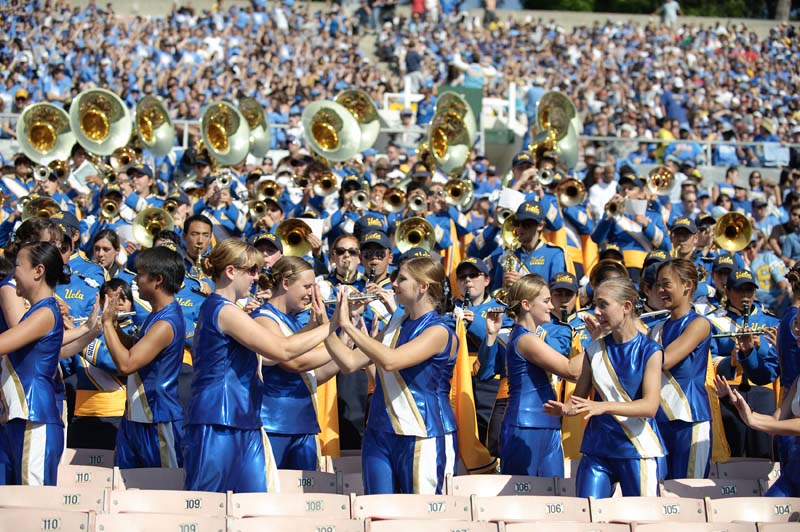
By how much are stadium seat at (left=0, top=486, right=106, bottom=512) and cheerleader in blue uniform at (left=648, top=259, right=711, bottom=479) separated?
332 centimetres

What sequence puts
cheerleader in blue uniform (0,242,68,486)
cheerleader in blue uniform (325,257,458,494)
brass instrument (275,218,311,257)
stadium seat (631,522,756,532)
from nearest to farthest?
stadium seat (631,522,756,532), cheerleader in blue uniform (0,242,68,486), cheerleader in blue uniform (325,257,458,494), brass instrument (275,218,311,257)

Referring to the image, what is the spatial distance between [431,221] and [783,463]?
5.59m

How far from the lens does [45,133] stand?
14680mm

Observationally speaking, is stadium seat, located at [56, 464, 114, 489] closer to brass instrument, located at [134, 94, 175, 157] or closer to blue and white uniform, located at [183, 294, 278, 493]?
blue and white uniform, located at [183, 294, 278, 493]

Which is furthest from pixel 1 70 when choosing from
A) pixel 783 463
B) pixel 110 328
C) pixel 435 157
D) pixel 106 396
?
pixel 783 463

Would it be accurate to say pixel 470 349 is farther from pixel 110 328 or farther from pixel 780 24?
pixel 780 24

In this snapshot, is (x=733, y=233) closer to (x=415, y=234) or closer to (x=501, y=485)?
(x=415, y=234)

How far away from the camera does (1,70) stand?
20.7 meters

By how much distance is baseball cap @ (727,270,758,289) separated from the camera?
27.5 ft

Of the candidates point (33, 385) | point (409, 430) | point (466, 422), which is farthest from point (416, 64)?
point (33, 385)

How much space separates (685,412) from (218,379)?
9.24 feet

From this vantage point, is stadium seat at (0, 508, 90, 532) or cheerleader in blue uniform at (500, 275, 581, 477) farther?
cheerleader in blue uniform at (500, 275, 581, 477)

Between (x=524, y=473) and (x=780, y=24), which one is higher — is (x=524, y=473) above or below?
below

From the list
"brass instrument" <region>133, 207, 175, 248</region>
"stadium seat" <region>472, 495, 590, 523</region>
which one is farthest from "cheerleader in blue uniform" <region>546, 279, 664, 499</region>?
"brass instrument" <region>133, 207, 175, 248</region>
